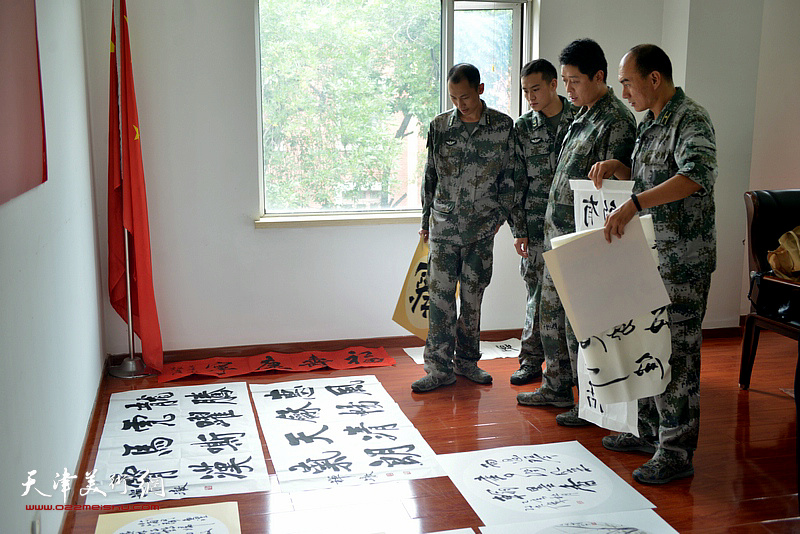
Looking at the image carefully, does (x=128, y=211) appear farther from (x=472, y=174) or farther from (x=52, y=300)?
(x=472, y=174)

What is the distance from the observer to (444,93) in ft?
13.5

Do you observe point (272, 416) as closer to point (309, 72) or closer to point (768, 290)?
point (309, 72)

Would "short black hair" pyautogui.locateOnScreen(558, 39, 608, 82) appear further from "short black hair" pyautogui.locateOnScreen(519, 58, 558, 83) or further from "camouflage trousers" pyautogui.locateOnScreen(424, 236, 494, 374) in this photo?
"camouflage trousers" pyautogui.locateOnScreen(424, 236, 494, 374)

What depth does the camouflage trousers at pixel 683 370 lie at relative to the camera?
237 centimetres

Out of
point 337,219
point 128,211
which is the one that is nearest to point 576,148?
point 337,219

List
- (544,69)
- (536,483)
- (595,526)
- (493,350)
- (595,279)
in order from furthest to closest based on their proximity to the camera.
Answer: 1. (493,350)
2. (544,69)
3. (536,483)
4. (595,279)
5. (595,526)

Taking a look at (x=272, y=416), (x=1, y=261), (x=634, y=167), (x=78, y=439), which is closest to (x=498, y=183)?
(x=634, y=167)

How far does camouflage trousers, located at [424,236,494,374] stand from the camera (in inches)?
134

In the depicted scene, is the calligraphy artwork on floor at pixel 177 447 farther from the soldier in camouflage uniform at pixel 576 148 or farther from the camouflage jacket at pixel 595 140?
the camouflage jacket at pixel 595 140

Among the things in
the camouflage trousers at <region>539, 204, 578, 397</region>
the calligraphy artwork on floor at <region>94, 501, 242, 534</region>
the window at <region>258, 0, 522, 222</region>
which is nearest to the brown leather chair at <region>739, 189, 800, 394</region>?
the camouflage trousers at <region>539, 204, 578, 397</region>

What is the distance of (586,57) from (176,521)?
211 cm

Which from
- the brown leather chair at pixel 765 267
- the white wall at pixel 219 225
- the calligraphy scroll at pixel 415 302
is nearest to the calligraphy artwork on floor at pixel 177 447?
the white wall at pixel 219 225

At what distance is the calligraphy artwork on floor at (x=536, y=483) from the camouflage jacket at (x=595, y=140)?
96 cm

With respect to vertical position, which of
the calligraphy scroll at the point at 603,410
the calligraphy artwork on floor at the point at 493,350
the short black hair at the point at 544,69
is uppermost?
the short black hair at the point at 544,69
